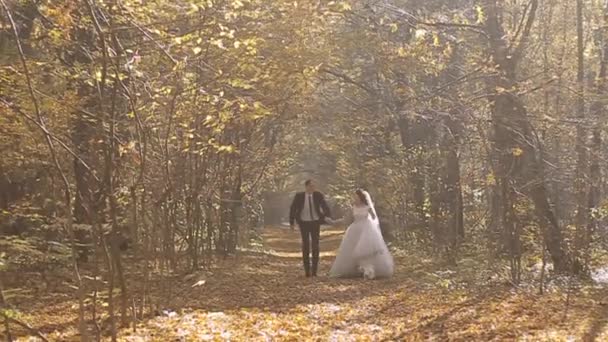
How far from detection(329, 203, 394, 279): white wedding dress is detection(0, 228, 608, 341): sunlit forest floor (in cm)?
31

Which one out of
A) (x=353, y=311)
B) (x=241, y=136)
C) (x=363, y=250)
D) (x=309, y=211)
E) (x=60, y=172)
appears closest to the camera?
(x=60, y=172)

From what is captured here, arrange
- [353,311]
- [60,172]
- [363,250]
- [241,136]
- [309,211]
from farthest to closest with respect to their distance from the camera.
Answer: [241,136], [363,250], [309,211], [353,311], [60,172]

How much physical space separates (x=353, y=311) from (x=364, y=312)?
0.52ft

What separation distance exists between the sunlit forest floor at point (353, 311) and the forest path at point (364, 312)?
0.01 meters

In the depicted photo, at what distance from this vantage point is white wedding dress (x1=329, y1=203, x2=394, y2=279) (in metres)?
13.2

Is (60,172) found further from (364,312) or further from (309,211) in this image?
(309,211)

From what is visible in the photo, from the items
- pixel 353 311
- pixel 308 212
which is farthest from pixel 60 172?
pixel 308 212

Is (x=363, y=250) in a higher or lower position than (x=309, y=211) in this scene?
lower

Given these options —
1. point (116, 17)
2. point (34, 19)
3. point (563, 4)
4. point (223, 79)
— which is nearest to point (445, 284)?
point (223, 79)

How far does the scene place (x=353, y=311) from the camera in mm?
9859

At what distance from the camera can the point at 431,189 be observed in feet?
59.6

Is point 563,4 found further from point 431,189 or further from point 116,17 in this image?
point 116,17

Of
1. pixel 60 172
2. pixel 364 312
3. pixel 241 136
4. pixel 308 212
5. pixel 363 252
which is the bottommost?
pixel 364 312

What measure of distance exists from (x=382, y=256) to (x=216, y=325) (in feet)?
18.1
